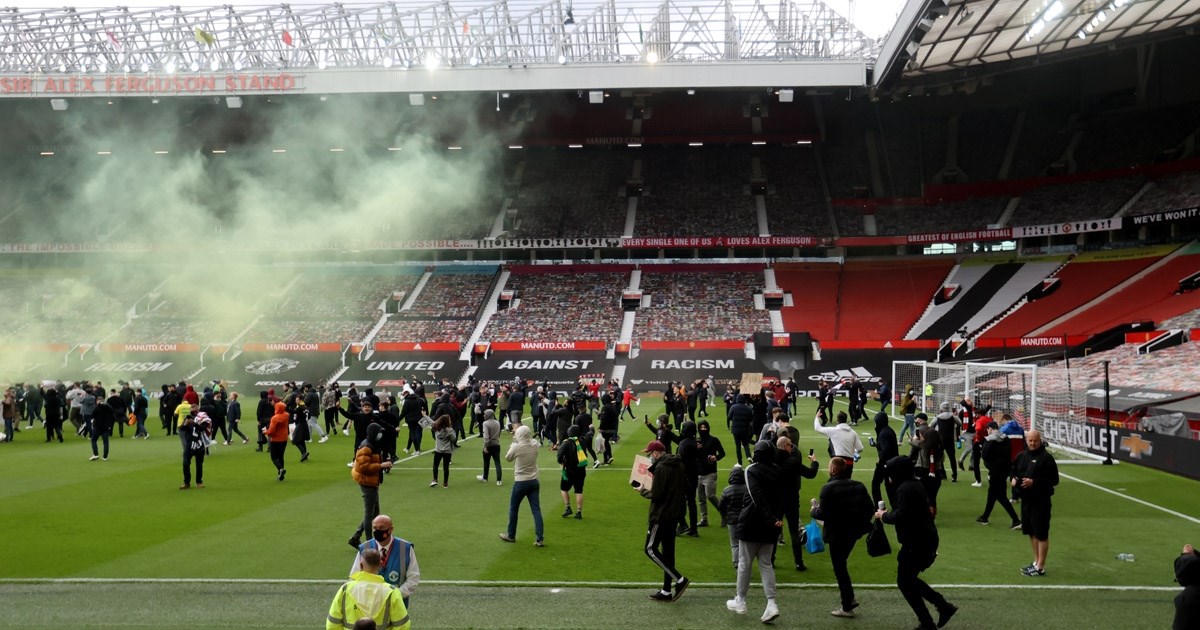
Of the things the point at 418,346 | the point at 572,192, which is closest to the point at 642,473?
the point at 418,346

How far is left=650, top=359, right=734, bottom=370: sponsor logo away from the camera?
142 feet

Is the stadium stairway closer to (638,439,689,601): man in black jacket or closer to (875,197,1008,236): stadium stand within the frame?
(875,197,1008,236): stadium stand

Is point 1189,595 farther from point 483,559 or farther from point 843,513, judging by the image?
point 483,559

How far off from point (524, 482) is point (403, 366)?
114ft

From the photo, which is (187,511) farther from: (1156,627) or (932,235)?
(932,235)

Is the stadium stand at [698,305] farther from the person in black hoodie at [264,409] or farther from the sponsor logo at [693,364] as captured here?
the person in black hoodie at [264,409]

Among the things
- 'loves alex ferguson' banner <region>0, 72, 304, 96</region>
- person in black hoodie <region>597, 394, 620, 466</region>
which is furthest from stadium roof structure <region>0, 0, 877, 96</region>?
person in black hoodie <region>597, 394, 620, 466</region>

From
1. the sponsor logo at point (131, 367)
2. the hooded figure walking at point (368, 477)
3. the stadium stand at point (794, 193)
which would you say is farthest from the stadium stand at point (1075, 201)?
the hooded figure walking at point (368, 477)

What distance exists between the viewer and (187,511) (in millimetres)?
13672

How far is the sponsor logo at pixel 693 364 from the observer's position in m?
43.2

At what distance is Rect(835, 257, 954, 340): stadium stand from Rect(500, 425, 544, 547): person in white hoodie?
122 ft

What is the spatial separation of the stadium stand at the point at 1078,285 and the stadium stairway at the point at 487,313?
26.7m

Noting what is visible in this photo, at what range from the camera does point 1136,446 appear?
19188 mm

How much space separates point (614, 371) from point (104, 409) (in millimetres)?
26997
